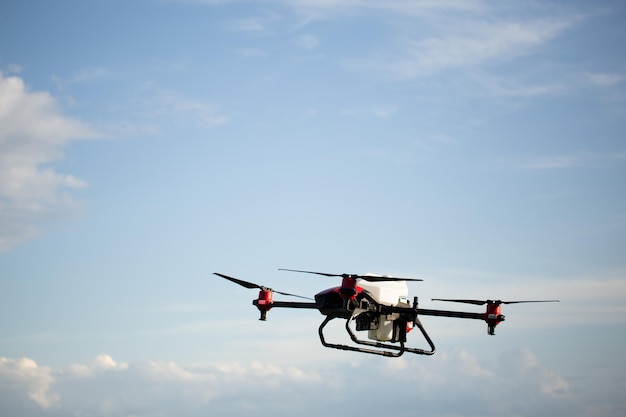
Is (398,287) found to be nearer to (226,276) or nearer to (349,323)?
(349,323)

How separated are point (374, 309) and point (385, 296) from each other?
158cm

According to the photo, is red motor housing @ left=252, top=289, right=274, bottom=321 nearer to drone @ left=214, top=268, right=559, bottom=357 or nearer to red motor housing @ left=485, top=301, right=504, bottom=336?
drone @ left=214, top=268, right=559, bottom=357

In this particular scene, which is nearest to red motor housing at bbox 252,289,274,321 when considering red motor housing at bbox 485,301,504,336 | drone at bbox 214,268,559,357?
drone at bbox 214,268,559,357

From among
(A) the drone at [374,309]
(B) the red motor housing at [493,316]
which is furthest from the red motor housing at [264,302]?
(B) the red motor housing at [493,316]

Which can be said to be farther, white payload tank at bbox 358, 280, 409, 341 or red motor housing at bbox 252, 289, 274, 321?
red motor housing at bbox 252, 289, 274, 321

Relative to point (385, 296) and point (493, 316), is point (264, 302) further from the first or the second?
point (493, 316)

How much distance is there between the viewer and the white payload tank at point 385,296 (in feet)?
227

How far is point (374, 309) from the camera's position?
6894cm

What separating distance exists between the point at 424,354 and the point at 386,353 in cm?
369

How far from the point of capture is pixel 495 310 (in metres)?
68.9

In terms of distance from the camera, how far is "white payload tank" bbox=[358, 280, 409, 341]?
2721 inches

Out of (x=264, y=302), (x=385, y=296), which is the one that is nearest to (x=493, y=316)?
(x=385, y=296)

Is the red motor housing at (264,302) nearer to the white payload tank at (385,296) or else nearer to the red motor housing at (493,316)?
the white payload tank at (385,296)

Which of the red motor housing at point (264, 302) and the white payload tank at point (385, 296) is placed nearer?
the white payload tank at point (385, 296)
